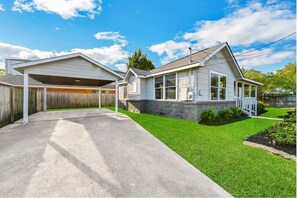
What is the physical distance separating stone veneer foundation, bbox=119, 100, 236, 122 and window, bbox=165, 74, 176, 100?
489mm

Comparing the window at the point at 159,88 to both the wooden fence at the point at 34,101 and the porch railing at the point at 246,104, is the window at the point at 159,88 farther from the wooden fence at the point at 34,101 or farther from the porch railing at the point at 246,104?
the wooden fence at the point at 34,101

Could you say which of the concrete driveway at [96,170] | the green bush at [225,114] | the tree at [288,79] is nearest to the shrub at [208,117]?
the green bush at [225,114]

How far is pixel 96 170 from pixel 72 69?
22.6 feet

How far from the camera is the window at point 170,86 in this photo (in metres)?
9.31

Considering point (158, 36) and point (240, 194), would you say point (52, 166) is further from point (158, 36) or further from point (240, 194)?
point (158, 36)

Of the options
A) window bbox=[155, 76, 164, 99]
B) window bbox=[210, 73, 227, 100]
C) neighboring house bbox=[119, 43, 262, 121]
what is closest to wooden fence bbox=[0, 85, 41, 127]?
neighboring house bbox=[119, 43, 262, 121]

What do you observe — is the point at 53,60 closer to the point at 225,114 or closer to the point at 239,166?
the point at 239,166

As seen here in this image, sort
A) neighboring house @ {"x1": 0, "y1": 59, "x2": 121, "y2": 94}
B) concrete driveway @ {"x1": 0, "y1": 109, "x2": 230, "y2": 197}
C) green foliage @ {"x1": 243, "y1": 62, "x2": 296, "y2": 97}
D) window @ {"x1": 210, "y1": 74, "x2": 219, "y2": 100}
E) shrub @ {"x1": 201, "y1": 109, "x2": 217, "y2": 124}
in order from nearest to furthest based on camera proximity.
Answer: concrete driveway @ {"x1": 0, "y1": 109, "x2": 230, "y2": 197}, shrub @ {"x1": 201, "y1": 109, "x2": 217, "y2": 124}, window @ {"x1": 210, "y1": 74, "x2": 219, "y2": 100}, neighboring house @ {"x1": 0, "y1": 59, "x2": 121, "y2": 94}, green foliage @ {"x1": 243, "y1": 62, "x2": 296, "y2": 97}

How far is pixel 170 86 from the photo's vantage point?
9.58m

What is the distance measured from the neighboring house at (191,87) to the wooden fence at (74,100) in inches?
224

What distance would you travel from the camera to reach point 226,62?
10312 mm

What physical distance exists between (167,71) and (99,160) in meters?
7.38

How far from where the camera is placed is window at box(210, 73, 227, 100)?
929 cm

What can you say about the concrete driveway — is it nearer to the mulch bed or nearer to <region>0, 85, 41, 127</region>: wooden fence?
<region>0, 85, 41, 127</region>: wooden fence
